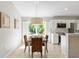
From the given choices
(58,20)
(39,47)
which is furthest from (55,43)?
(39,47)

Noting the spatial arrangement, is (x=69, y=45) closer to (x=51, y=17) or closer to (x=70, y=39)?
(x=70, y=39)

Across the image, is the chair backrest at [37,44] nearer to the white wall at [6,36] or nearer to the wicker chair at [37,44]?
the wicker chair at [37,44]

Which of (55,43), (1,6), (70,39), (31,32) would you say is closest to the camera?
(1,6)

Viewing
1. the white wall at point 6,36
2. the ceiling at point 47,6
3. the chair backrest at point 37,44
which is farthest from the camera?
the ceiling at point 47,6

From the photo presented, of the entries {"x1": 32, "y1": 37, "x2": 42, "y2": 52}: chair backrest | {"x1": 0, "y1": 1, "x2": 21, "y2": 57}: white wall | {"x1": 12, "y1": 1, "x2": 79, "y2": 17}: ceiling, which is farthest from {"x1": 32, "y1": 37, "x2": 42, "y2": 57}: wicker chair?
{"x1": 12, "y1": 1, "x2": 79, "y2": 17}: ceiling

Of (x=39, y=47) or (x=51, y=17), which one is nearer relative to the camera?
(x=39, y=47)

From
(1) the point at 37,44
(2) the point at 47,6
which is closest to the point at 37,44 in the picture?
(1) the point at 37,44

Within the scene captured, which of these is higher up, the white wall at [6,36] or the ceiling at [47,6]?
the ceiling at [47,6]

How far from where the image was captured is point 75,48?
591 cm

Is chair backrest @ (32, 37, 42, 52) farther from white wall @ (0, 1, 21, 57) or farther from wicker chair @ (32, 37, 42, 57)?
white wall @ (0, 1, 21, 57)

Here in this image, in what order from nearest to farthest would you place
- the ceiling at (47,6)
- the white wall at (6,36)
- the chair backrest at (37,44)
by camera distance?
1. the white wall at (6,36)
2. the chair backrest at (37,44)
3. the ceiling at (47,6)

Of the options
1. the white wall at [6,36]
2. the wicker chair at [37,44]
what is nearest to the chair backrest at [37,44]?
the wicker chair at [37,44]

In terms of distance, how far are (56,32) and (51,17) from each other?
4.21ft

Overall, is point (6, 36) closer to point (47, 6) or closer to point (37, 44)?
point (37, 44)
